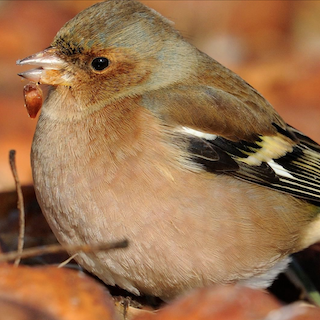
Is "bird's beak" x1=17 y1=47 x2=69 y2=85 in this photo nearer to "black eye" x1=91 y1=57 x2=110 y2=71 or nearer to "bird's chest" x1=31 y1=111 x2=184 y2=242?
"black eye" x1=91 y1=57 x2=110 y2=71

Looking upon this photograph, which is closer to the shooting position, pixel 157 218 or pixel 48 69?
pixel 157 218

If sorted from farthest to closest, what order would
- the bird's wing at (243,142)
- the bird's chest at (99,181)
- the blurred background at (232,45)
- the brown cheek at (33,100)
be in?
1. the blurred background at (232,45)
2. the brown cheek at (33,100)
3. the bird's wing at (243,142)
4. the bird's chest at (99,181)

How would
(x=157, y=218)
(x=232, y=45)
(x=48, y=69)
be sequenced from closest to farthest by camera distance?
(x=157, y=218), (x=48, y=69), (x=232, y=45)

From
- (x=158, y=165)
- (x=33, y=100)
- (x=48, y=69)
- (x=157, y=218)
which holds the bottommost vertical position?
(x=157, y=218)

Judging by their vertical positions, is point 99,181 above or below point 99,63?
below

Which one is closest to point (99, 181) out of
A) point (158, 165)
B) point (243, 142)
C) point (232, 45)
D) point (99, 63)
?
point (158, 165)

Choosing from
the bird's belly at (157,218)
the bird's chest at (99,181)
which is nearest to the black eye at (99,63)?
the bird's chest at (99,181)

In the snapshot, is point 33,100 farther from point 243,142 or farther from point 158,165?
point 243,142

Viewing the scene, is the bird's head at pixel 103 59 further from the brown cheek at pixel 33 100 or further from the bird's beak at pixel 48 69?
the brown cheek at pixel 33 100
